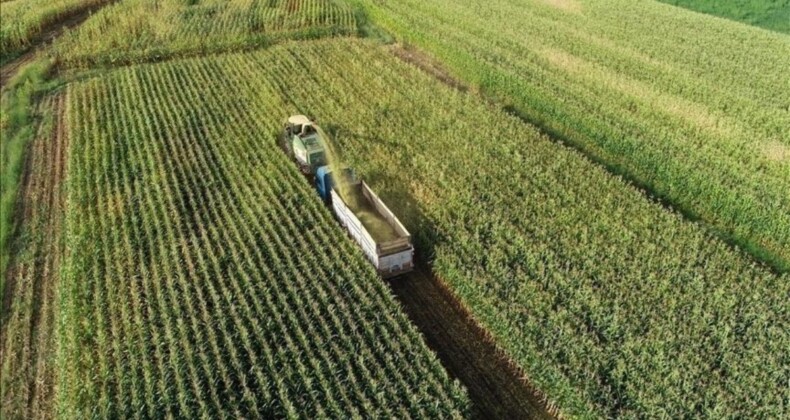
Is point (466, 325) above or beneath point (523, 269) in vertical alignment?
beneath

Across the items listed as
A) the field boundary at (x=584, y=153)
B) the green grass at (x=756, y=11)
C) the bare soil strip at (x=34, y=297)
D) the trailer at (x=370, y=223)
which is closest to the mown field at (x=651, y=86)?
the field boundary at (x=584, y=153)

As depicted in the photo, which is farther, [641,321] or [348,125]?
[348,125]

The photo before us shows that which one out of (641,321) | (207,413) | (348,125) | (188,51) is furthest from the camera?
(188,51)

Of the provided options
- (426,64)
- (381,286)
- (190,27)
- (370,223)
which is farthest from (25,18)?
(381,286)

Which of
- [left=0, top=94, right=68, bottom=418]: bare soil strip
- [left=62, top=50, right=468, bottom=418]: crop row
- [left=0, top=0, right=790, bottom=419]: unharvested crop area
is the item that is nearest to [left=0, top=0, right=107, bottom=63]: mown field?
[left=0, top=0, right=790, bottom=419]: unharvested crop area

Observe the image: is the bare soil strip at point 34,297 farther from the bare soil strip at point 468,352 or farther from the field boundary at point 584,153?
the field boundary at point 584,153

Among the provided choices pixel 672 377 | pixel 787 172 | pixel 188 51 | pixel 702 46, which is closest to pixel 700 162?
pixel 787 172

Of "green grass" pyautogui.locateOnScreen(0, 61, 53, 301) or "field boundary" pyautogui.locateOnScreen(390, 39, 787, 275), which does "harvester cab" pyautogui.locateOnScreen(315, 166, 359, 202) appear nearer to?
"field boundary" pyautogui.locateOnScreen(390, 39, 787, 275)

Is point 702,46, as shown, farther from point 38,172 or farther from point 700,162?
point 38,172
